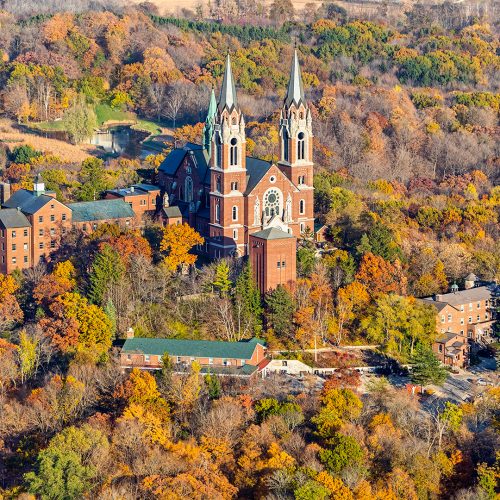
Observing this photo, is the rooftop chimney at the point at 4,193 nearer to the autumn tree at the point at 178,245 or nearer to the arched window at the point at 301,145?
the autumn tree at the point at 178,245

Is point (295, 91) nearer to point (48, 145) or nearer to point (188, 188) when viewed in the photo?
point (188, 188)

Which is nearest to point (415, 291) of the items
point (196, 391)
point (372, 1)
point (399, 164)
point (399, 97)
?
point (196, 391)

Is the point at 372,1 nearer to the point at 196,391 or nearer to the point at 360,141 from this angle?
the point at 360,141

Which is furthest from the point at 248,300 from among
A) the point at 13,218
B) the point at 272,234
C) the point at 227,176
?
the point at 13,218

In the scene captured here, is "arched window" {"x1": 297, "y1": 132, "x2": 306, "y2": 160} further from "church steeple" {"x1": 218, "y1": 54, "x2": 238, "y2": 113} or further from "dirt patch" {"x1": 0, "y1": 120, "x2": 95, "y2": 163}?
"dirt patch" {"x1": 0, "y1": 120, "x2": 95, "y2": 163}

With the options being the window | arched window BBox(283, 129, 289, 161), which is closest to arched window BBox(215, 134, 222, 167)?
arched window BBox(283, 129, 289, 161)
